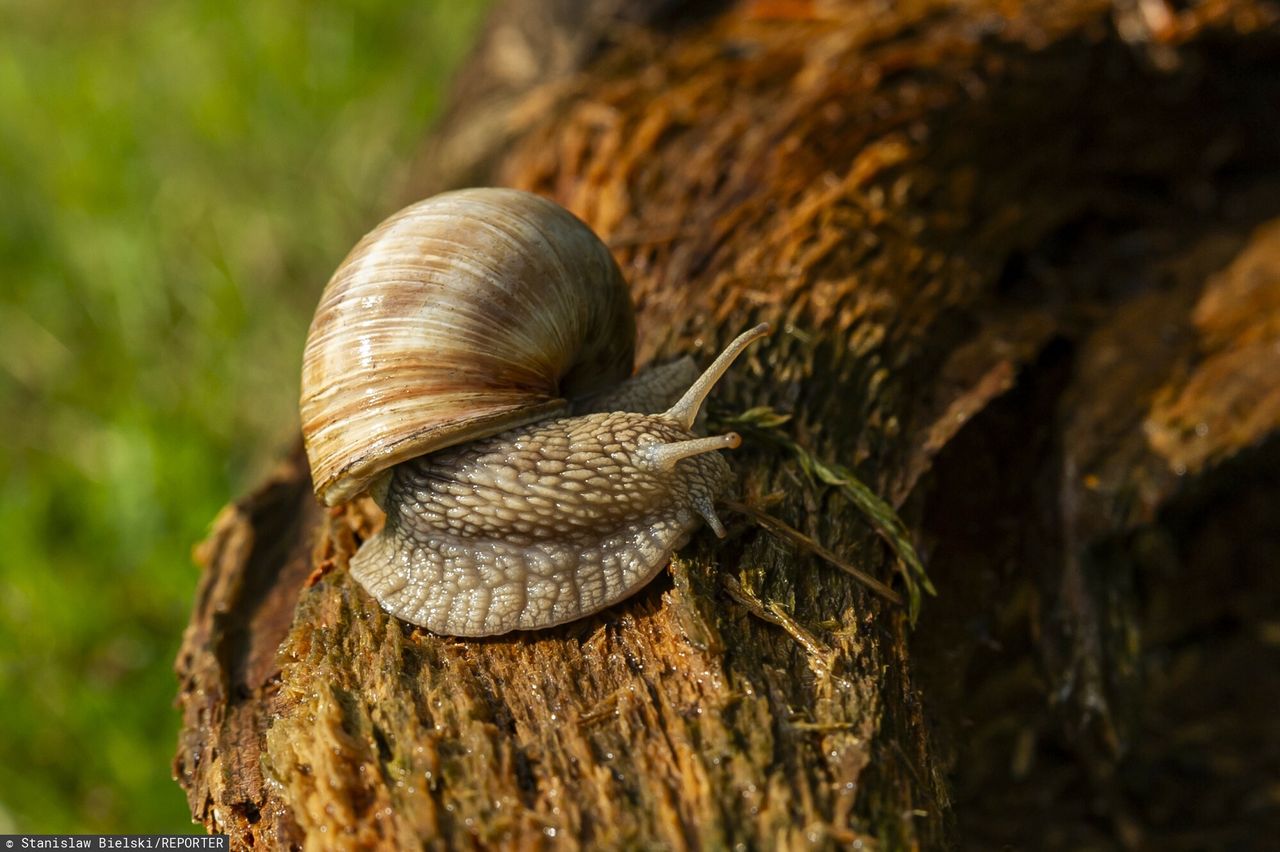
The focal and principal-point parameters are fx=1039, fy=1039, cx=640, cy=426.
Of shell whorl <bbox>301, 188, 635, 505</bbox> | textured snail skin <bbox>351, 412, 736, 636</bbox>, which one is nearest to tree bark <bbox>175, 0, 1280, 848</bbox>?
textured snail skin <bbox>351, 412, 736, 636</bbox>

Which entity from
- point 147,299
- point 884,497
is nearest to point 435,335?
point 884,497

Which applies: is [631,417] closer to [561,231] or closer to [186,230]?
[561,231]

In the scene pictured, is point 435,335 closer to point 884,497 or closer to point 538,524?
point 538,524

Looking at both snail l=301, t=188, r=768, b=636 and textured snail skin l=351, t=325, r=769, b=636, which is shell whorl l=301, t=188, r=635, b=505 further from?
textured snail skin l=351, t=325, r=769, b=636

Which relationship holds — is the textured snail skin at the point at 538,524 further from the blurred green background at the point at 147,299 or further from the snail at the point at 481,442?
the blurred green background at the point at 147,299

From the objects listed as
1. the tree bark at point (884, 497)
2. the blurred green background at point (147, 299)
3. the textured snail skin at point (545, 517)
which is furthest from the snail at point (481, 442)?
the blurred green background at point (147, 299)

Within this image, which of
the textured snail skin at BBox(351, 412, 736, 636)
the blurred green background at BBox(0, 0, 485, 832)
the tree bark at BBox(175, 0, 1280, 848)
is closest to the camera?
the tree bark at BBox(175, 0, 1280, 848)

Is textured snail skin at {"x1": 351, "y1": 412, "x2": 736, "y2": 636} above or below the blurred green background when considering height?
above
